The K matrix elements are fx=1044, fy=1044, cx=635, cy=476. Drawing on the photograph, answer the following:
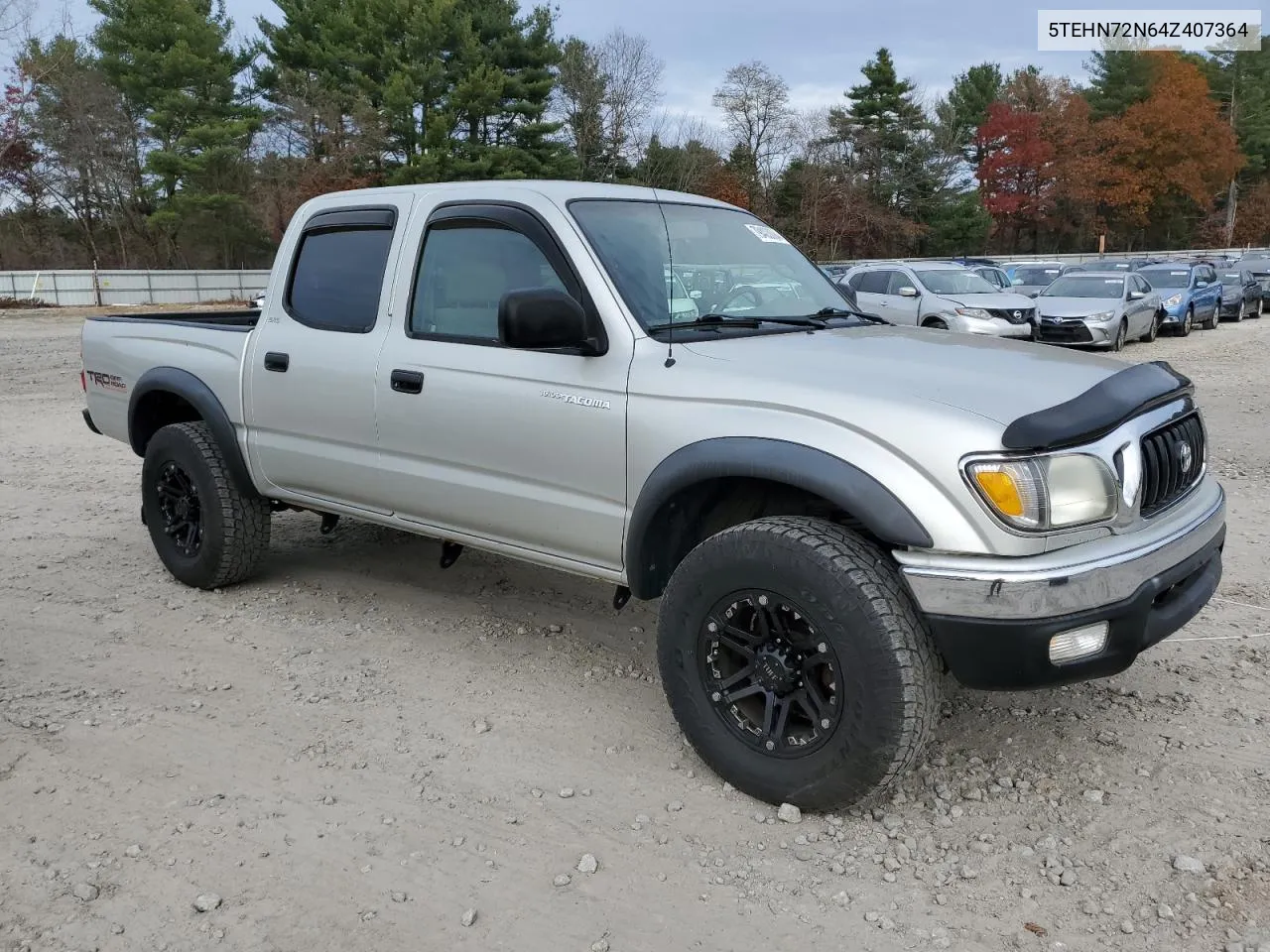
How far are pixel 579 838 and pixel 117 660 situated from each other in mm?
2473

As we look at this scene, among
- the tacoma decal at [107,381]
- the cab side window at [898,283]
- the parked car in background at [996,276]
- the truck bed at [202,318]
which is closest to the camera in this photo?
the truck bed at [202,318]

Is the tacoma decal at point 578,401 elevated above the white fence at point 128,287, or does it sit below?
below

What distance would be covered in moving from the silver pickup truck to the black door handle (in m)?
0.02

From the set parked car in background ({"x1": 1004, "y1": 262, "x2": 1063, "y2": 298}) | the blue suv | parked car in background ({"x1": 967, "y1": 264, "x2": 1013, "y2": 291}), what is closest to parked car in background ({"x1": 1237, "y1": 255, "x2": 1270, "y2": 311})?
the blue suv

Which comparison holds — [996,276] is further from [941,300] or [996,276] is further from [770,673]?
[770,673]

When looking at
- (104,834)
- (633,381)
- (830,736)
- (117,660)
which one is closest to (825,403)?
(633,381)

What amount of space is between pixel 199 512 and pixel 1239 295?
96.2 ft

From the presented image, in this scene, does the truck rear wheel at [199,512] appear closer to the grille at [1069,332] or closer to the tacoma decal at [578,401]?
the tacoma decal at [578,401]

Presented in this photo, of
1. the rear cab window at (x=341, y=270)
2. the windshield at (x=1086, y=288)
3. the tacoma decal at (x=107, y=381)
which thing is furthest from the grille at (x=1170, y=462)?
the windshield at (x=1086, y=288)

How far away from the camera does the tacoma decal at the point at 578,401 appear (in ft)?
11.6

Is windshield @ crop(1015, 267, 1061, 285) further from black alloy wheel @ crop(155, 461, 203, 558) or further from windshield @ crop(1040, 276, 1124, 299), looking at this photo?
black alloy wheel @ crop(155, 461, 203, 558)

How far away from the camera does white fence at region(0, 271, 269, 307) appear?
3406 centimetres

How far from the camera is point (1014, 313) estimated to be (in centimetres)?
1764

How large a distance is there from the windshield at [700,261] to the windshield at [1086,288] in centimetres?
1667
